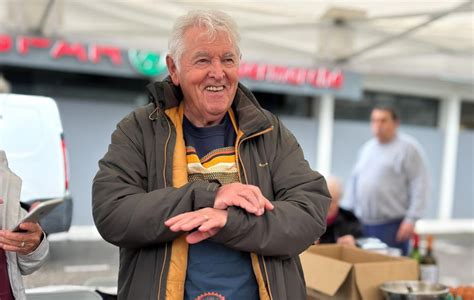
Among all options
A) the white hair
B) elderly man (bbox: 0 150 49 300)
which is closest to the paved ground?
elderly man (bbox: 0 150 49 300)

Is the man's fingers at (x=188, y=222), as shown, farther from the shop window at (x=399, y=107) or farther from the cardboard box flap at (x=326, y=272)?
the shop window at (x=399, y=107)

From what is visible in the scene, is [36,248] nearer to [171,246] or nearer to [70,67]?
[171,246]

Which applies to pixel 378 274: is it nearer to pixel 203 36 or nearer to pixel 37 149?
pixel 203 36

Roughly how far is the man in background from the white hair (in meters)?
3.16

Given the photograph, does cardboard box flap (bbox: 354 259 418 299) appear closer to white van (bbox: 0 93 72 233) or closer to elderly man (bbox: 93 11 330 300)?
elderly man (bbox: 93 11 330 300)

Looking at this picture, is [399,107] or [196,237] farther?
[399,107]

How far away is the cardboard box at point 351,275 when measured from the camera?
220cm

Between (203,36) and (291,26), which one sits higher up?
(291,26)

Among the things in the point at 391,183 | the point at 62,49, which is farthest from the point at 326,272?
the point at 62,49

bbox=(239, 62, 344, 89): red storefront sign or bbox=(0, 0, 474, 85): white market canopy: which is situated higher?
bbox=(0, 0, 474, 85): white market canopy

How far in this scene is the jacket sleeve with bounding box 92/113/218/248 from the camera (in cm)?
141

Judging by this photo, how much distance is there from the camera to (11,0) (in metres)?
4.29

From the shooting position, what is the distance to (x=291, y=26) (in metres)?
4.89

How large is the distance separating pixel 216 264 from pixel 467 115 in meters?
11.2
